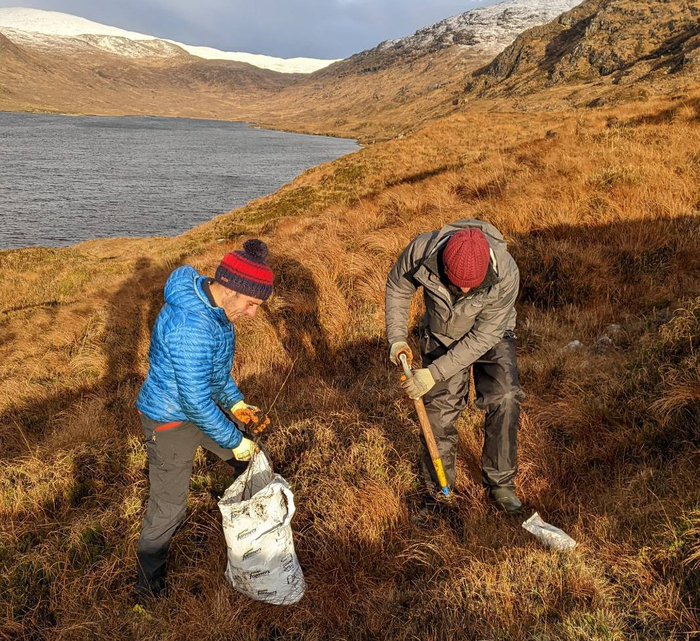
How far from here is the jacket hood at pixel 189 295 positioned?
2446mm

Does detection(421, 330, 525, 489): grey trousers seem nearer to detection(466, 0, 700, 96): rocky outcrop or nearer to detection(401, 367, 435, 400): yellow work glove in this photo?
detection(401, 367, 435, 400): yellow work glove

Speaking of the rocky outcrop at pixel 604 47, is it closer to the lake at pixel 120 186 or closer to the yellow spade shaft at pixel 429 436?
the lake at pixel 120 186

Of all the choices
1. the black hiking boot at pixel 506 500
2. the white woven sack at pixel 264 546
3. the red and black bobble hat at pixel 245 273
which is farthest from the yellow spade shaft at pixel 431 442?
the red and black bobble hat at pixel 245 273

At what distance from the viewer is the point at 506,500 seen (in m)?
3.19

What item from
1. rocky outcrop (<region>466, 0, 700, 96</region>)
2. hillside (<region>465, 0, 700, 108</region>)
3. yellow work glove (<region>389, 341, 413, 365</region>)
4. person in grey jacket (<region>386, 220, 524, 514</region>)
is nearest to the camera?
person in grey jacket (<region>386, 220, 524, 514</region>)

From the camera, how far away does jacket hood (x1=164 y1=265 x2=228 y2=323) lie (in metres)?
2.45

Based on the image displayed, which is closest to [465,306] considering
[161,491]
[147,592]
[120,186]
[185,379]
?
[185,379]

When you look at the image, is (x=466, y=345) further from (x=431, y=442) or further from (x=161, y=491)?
(x=161, y=491)

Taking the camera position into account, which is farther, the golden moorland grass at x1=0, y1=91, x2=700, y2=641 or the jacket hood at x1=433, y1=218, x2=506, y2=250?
the jacket hood at x1=433, y1=218, x2=506, y2=250

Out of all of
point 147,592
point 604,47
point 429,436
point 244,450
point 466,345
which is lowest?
point 147,592

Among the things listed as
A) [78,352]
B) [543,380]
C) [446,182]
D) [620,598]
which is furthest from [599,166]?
[78,352]

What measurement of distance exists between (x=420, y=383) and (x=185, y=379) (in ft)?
5.11

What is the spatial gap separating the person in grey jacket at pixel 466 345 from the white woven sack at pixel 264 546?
118 cm

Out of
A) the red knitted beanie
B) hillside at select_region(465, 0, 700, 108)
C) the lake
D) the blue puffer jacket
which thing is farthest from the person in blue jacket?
hillside at select_region(465, 0, 700, 108)
